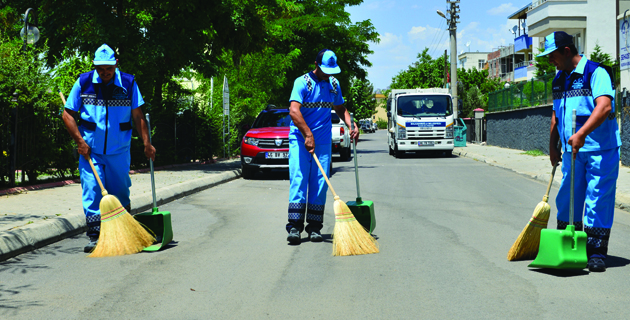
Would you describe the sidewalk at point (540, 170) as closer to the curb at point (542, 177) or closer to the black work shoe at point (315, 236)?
the curb at point (542, 177)

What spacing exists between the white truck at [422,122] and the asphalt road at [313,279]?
15.0 m

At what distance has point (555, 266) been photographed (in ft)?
15.5

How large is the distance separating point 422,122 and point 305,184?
1733 centimetres

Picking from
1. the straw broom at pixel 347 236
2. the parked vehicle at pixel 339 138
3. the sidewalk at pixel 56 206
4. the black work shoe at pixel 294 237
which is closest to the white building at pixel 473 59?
the parked vehicle at pixel 339 138

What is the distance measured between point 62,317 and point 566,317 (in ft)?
10.2

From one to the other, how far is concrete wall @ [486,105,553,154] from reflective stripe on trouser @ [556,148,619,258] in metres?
16.6

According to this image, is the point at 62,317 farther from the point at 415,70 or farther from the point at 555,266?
the point at 415,70

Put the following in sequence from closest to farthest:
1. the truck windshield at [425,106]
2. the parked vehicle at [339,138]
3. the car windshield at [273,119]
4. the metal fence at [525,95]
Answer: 1. the car windshield at [273,119]
2. the parked vehicle at [339,138]
3. the metal fence at [525,95]
4. the truck windshield at [425,106]

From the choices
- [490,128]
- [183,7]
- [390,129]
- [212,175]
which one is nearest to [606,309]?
[212,175]

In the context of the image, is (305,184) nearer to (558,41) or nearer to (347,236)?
(347,236)

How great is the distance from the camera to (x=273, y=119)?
15523 millimetres

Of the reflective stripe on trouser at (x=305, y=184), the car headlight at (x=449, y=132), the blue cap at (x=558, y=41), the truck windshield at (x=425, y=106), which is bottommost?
the reflective stripe on trouser at (x=305, y=184)

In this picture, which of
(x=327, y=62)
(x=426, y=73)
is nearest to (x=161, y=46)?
(x=327, y=62)

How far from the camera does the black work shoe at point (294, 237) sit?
20.5ft
